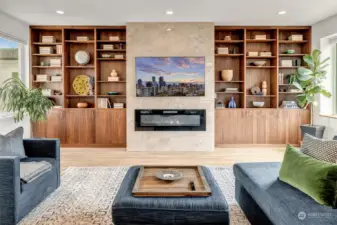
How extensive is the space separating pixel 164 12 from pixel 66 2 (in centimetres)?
166

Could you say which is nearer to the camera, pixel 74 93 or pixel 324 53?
pixel 324 53

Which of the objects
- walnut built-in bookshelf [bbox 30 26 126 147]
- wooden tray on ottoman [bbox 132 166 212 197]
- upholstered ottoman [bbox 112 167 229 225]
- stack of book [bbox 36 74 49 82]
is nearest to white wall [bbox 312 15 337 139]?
wooden tray on ottoman [bbox 132 166 212 197]

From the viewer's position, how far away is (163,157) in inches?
203

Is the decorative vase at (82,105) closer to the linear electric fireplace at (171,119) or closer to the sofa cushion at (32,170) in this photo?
the linear electric fireplace at (171,119)

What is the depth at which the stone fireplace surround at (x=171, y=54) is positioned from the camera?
5594 millimetres

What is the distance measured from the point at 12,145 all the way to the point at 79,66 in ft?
11.1

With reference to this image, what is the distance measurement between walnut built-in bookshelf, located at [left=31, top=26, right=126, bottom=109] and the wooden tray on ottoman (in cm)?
377

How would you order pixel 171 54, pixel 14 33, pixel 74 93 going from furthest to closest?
1. pixel 74 93
2. pixel 171 54
3. pixel 14 33

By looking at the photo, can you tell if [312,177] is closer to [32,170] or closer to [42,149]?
[32,170]

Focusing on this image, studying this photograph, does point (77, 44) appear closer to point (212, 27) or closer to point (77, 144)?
point (77, 144)

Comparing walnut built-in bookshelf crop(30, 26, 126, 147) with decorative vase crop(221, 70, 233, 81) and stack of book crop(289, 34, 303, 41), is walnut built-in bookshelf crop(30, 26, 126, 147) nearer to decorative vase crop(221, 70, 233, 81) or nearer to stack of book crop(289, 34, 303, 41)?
decorative vase crop(221, 70, 233, 81)

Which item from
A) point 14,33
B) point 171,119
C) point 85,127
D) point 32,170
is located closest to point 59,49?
point 14,33

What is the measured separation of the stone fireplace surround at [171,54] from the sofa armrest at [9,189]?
3.36 m

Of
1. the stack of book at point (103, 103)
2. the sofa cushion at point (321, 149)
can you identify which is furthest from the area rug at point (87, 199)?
the stack of book at point (103, 103)
